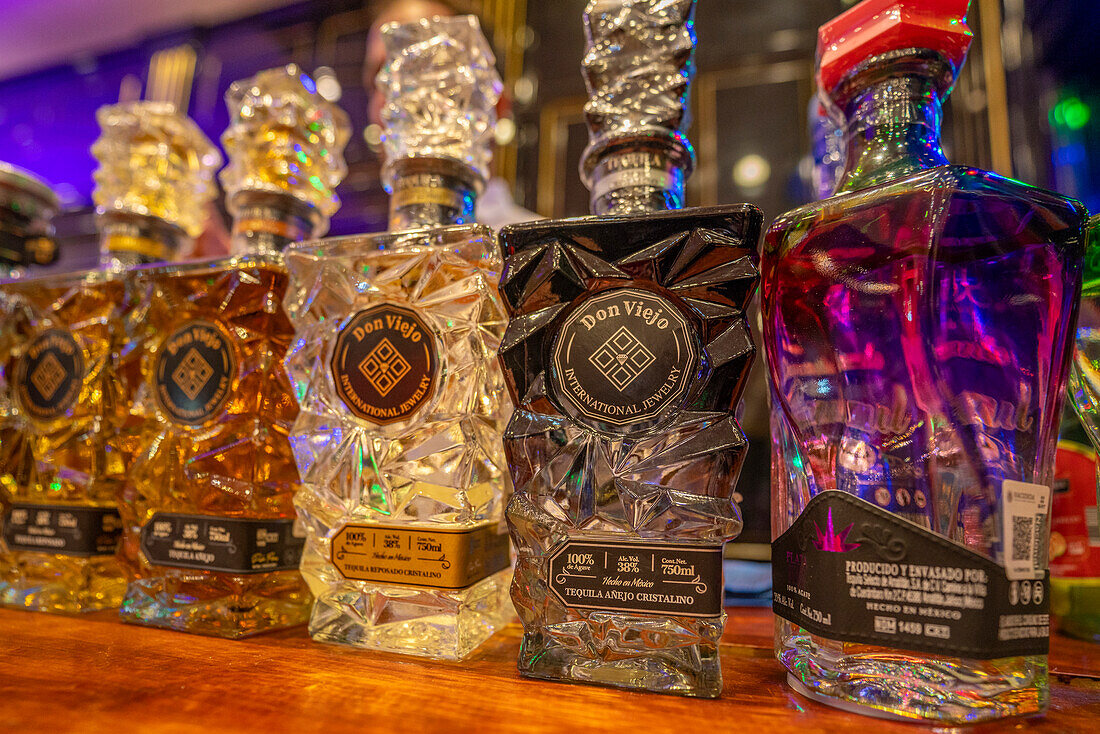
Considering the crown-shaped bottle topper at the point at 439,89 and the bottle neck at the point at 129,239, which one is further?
the bottle neck at the point at 129,239

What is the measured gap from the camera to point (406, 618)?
0.47 metres

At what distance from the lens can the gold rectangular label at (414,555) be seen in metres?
0.45

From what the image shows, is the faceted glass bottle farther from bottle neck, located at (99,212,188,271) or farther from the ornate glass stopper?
bottle neck, located at (99,212,188,271)

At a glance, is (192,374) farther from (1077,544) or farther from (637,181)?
(1077,544)

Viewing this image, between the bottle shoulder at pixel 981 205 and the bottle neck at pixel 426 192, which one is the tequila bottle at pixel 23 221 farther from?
the bottle shoulder at pixel 981 205

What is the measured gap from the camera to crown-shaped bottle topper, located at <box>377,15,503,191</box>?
2.00ft

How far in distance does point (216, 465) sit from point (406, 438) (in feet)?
0.62

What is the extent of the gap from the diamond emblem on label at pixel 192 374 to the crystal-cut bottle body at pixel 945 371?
1.76 feet

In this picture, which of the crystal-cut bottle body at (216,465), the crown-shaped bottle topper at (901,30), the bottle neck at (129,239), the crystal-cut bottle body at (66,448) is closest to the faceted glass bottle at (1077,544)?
the crown-shaped bottle topper at (901,30)

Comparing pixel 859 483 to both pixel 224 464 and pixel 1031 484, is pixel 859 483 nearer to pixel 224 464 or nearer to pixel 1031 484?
pixel 1031 484

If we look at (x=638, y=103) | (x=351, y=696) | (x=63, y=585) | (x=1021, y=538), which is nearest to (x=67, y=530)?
(x=63, y=585)

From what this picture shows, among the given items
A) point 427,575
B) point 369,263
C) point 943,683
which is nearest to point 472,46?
point 369,263

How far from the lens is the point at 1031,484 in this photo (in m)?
0.36

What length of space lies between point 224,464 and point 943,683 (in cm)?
56
